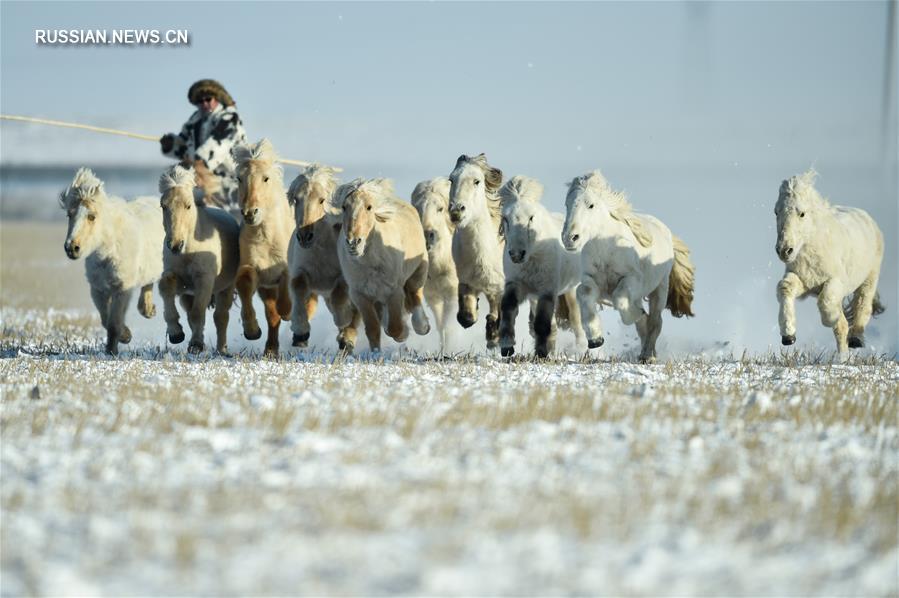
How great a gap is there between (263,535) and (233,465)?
1.25 metres

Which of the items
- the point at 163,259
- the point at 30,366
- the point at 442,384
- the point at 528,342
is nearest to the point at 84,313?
the point at 528,342

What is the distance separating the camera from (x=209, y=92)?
17.4m

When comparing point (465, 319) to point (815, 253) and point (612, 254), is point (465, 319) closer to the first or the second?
point (612, 254)

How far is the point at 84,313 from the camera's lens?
24.5 m

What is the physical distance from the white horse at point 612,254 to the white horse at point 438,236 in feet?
6.40

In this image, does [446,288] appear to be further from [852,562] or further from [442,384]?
[852,562]

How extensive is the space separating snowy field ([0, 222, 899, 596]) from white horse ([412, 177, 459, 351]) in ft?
15.9

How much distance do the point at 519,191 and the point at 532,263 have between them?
690 millimetres

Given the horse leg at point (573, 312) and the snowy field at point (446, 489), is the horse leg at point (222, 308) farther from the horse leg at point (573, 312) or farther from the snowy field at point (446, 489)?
the snowy field at point (446, 489)

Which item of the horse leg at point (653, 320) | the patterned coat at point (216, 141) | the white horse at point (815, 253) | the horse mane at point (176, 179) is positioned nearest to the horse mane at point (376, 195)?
the horse mane at point (176, 179)

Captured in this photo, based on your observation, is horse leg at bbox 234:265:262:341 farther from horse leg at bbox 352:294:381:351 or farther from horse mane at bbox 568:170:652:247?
horse mane at bbox 568:170:652:247

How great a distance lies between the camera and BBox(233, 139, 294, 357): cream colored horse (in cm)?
1410

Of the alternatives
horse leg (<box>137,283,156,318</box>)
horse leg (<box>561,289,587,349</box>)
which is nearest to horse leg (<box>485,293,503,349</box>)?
horse leg (<box>561,289,587,349</box>)

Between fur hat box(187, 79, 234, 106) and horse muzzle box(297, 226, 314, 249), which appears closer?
horse muzzle box(297, 226, 314, 249)
